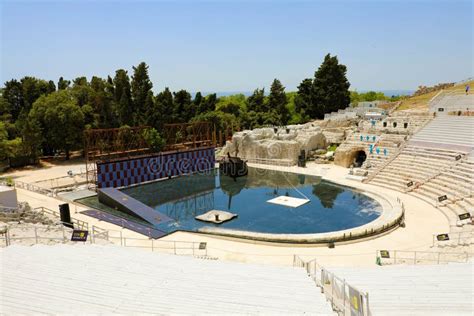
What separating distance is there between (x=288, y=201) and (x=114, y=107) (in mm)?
34875

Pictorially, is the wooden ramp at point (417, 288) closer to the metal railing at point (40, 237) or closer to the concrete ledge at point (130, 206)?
the metal railing at point (40, 237)

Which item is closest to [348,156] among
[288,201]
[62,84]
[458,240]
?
[288,201]

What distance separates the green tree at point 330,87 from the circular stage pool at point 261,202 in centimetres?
2501

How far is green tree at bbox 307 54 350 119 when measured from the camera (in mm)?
59375

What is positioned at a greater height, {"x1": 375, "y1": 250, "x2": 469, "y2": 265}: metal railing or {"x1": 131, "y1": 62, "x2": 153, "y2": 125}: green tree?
{"x1": 131, "y1": 62, "x2": 153, "y2": 125}: green tree

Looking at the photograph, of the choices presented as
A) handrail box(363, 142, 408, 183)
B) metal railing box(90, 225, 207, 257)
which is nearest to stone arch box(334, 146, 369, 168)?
handrail box(363, 142, 408, 183)

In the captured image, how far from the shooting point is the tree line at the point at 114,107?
4475 cm

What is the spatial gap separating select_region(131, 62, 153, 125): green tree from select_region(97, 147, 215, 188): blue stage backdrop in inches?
648

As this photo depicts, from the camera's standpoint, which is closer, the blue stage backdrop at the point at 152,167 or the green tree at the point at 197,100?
the blue stage backdrop at the point at 152,167

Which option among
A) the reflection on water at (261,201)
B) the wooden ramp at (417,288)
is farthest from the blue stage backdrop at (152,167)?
the wooden ramp at (417,288)

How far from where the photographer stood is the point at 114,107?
53.7m

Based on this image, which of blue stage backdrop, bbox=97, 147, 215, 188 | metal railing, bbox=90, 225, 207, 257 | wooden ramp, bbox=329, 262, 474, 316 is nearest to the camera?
wooden ramp, bbox=329, 262, 474, 316

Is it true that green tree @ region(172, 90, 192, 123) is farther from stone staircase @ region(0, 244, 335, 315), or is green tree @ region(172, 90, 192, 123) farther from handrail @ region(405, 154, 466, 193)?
stone staircase @ region(0, 244, 335, 315)

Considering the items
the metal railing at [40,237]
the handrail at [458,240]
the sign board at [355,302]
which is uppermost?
the sign board at [355,302]
